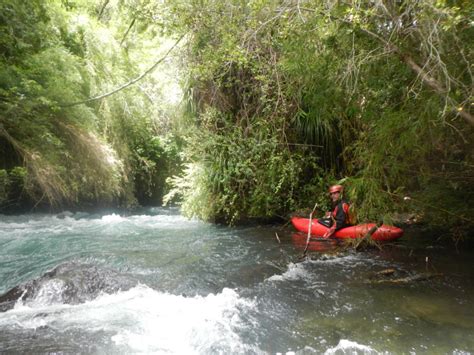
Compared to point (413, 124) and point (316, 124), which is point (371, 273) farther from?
point (316, 124)

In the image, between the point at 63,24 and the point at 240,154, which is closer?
the point at 240,154

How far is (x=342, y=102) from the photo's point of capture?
488 cm

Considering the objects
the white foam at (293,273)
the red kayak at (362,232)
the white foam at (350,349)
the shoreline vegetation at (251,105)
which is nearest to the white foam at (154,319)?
the white foam at (350,349)

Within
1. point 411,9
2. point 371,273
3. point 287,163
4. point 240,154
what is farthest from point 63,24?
point 371,273

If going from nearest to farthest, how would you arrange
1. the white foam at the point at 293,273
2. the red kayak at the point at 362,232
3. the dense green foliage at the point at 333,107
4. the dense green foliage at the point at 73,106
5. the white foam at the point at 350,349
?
the white foam at the point at 350,349, the dense green foliage at the point at 333,107, the white foam at the point at 293,273, the red kayak at the point at 362,232, the dense green foliage at the point at 73,106

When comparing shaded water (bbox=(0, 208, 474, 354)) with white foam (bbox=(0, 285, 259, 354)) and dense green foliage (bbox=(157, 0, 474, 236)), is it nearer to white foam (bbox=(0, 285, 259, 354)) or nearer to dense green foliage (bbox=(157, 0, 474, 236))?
white foam (bbox=(0, 285, 259, 354))

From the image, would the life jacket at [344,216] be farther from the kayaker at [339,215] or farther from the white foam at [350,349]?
the white foam at [350,349]

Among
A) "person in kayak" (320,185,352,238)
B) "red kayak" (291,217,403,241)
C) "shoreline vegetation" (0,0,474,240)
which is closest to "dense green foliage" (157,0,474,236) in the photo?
"shoreline vegetation" (0,0,474,240)

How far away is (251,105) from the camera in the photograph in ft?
24.6

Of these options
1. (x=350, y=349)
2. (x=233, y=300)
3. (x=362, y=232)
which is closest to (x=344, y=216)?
(x=362, y=232)

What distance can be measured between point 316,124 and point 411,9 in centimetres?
392

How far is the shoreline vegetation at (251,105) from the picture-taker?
3.49 m

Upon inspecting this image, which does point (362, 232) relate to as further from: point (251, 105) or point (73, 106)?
point (73, 106)

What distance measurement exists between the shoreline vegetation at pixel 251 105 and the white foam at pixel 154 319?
236 centimetres
